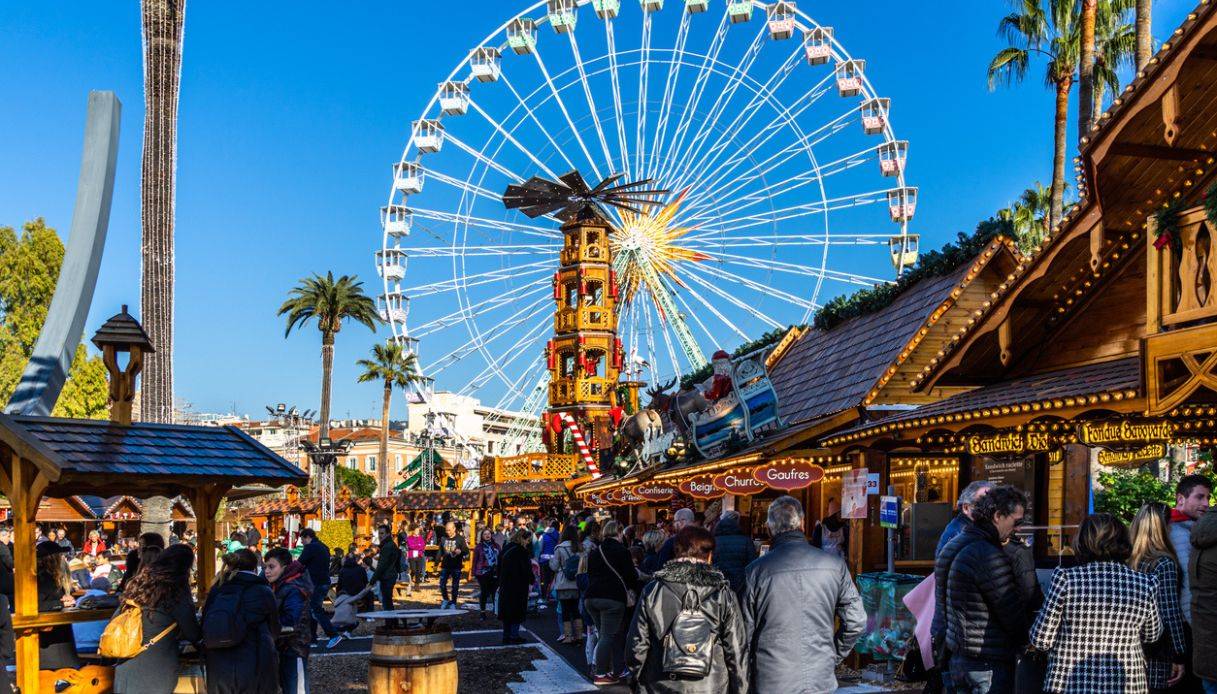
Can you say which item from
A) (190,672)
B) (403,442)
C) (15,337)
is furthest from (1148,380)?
(403,442)

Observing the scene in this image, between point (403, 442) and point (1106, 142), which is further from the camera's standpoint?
point (403, 442)

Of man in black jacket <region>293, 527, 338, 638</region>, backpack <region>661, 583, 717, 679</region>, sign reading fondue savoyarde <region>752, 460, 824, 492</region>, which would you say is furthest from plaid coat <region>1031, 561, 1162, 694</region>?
man in black jacket <region>293, 527, 338, 638</region>

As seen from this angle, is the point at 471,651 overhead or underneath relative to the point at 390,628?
underneath

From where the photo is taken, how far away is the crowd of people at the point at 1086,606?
532cm

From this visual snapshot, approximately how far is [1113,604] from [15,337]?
132ft

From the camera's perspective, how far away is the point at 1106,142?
9.95 meters

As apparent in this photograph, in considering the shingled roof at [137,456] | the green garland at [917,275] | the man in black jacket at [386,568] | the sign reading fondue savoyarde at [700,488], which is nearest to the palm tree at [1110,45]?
the green garland at [917,275]

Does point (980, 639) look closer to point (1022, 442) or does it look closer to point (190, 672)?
point (190, 672)

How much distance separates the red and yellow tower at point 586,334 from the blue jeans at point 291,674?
26.4 m

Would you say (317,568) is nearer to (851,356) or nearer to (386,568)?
(386,568)

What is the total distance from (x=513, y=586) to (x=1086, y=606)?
11197mm

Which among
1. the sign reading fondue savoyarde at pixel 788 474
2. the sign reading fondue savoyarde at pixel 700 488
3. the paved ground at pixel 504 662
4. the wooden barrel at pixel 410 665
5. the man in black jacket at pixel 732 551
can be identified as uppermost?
the sign reading fondue savoyarde at pixel 788 474

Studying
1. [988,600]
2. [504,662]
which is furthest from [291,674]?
[988,600]

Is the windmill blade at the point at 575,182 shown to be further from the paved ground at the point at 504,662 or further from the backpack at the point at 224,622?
the backpack at the point at 224,622
